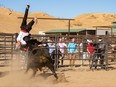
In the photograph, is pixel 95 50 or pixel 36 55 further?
pixel 95 50

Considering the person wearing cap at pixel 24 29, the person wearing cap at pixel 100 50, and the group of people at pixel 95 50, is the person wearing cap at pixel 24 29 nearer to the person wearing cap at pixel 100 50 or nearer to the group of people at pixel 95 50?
the group of people at pixel 95 50

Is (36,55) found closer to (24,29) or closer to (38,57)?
(38,57)

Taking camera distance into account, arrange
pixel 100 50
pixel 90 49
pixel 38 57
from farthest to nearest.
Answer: pixel 100 50, pixel 90 49, pixel 38 57

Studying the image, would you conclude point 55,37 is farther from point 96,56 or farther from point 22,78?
point 22,78

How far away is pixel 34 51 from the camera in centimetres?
1073

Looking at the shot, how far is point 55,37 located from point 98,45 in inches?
85.0

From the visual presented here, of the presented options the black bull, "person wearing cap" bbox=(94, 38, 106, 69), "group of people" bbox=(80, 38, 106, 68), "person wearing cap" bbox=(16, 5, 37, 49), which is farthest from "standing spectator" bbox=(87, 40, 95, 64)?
"person wearing cap" bbox=(16, 5, 37, 49)

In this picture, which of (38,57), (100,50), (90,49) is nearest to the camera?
(38,57)

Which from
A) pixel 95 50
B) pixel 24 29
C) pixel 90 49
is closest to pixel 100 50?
pixel 95 50

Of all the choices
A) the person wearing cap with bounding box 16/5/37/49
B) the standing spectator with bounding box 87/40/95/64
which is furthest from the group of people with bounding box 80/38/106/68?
the person wearing cap with bounding box 16/5/37/49

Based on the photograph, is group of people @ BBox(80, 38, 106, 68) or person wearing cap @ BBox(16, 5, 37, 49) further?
group of people @ BBox(80, 38, 106, 68)

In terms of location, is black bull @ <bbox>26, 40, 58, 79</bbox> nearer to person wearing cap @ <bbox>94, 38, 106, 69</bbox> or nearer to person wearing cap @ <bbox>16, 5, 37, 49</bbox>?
person wearing cap @ <bbox>16, 5, 37, 49</bbox>

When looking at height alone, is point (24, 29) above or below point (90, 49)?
above

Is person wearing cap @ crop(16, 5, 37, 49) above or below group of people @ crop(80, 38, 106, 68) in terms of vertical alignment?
above
